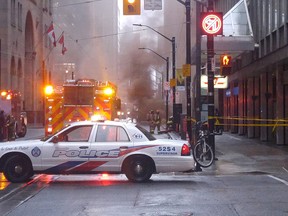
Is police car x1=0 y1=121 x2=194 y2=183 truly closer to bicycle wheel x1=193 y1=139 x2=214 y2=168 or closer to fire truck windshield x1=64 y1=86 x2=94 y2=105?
bicycle wheel x1=193 y1=139 x2=214 y2=168

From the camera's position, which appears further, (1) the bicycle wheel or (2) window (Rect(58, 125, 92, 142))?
(1) the bicycle wheel

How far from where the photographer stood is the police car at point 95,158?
1170 cm

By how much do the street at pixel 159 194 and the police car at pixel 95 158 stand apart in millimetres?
293

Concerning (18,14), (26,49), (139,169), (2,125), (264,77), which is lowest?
(139,169)

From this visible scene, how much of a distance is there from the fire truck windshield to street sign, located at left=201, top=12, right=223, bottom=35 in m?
6.27

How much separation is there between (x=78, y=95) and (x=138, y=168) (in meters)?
9.29

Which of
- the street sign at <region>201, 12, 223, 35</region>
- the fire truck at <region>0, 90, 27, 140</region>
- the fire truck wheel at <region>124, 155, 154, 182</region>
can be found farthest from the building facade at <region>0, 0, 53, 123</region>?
the fire truck wheel at <region>124, 155, 154, 182</region>

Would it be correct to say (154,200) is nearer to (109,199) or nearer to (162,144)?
(109,199)

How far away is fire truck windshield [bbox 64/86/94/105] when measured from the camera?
2048 cm

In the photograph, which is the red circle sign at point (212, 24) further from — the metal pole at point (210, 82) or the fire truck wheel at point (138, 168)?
the fire truck wheel at point (138, 168)

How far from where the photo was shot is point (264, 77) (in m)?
26.6

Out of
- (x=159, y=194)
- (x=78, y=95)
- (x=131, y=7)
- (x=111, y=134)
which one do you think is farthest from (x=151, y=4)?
(x=159, y=194)

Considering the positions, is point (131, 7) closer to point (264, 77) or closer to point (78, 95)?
point (78, 95)

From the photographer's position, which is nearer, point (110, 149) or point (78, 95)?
point (110, 149)
